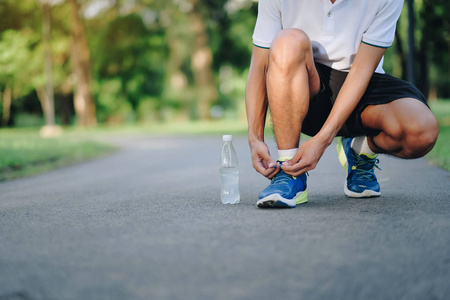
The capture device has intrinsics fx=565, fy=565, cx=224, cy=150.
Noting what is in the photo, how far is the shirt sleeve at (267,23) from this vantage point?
3.71 metres

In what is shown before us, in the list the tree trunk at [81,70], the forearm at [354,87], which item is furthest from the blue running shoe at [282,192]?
the tree trunk at [81,70]

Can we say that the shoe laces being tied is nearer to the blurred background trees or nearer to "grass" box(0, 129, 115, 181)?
"grass" box(0, 129, 115, 181)

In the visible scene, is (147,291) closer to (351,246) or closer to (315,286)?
(315,286)

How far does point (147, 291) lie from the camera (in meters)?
1.85

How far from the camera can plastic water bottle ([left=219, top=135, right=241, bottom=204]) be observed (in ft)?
13.2

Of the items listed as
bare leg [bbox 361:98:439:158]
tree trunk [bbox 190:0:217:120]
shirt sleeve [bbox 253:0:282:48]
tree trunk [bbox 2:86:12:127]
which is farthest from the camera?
tree trunk [bbox 2:86:12:127]

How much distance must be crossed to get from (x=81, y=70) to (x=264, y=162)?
3043 cm

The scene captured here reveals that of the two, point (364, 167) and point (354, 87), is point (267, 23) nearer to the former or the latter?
point (354, 87)

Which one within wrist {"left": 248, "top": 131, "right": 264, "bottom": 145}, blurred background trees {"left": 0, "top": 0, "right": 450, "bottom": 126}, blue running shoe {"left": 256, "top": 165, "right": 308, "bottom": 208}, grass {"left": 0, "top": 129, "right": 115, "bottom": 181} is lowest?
grass {"left": 0, "top": 129, "right": 115, "bottom": 181}

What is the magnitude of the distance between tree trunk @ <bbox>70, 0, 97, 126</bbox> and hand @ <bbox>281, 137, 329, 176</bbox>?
29649mm

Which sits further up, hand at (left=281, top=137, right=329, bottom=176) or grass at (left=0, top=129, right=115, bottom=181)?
hand at (left=281, top=137, right=329, bottom=176)

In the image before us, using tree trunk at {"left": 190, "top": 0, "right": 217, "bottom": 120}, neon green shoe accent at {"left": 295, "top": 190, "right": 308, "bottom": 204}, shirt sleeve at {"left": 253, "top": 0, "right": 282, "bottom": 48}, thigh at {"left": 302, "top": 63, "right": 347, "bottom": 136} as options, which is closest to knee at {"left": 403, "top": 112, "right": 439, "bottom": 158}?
thigh at {"left": 302, "top": 63, "right": 347, "bottom": 136}

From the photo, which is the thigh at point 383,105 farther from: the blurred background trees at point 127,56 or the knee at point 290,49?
the blurred background trees at point 127,56

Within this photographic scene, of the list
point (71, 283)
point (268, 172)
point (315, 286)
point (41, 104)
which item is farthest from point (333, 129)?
point (41, 104)
